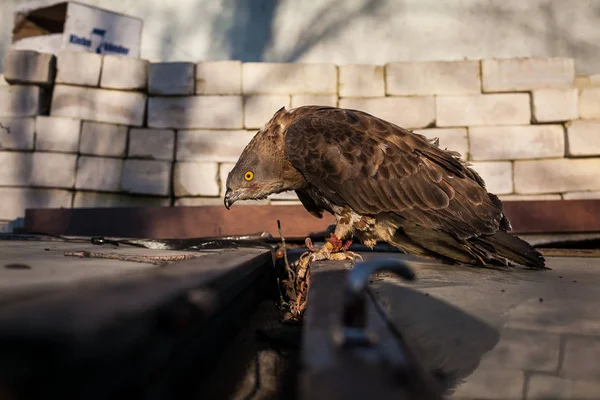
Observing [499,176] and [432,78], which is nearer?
[499,176]

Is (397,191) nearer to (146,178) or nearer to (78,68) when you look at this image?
(146,178)

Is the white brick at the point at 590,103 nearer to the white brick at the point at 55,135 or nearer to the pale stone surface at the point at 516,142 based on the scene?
the pale stone surface at the point at 516,142

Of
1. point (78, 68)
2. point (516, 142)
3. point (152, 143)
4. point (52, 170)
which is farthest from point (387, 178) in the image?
point (78, 68)

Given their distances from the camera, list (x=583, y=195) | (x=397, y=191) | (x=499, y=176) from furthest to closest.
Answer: (x=499, y=176), (x=583, y=195), (x=397, y=191)

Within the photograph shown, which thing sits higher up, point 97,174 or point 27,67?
point 27,67

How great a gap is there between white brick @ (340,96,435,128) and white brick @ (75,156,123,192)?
2.95 meters

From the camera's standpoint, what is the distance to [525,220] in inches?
206

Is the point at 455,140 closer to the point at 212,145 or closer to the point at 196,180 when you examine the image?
the point at 212,145

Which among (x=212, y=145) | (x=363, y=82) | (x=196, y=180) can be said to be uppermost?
(x=363, y=82)

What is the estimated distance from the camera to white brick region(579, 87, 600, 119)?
19.7 ft

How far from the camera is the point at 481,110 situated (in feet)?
20.0

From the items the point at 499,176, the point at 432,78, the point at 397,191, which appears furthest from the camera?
the point at 432,78

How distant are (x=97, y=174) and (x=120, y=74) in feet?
4.10

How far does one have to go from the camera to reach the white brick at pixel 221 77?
6.27 meters
